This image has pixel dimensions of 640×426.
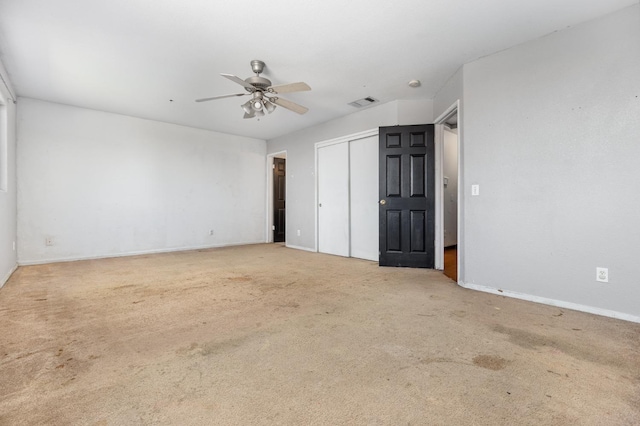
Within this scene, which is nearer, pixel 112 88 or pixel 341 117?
pixel 112 88

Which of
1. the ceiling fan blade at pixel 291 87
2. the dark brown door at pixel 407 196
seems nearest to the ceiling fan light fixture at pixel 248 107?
the ceiling fan blade at pixel 291 87

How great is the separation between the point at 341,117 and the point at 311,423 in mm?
4957

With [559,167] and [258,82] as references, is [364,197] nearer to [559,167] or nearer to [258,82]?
[258,82]

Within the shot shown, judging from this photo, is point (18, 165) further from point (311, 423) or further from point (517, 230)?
point (517, 230)

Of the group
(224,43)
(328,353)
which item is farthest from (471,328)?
(224,43)

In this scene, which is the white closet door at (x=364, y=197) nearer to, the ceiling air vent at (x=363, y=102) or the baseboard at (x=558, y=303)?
the ceiling air vent at (x=363, y=102)

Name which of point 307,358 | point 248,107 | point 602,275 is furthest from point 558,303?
point 248,107

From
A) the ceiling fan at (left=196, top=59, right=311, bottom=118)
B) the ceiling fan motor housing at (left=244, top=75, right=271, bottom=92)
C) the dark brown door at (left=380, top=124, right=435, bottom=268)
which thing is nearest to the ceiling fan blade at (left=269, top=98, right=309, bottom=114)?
the ceiling fan at (left=196, top=59, right=311, bottom=118)

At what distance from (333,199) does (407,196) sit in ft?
5.38

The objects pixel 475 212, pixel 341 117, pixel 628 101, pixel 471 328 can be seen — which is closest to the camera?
pixel 471 328

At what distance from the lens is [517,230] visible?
117 inches

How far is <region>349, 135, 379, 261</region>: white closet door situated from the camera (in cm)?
488

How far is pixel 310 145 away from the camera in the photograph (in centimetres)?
607

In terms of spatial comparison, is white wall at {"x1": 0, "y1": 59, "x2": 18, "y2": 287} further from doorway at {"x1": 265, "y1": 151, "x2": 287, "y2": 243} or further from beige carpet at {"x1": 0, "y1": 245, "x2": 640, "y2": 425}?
doorway at {"x1": 265, "y1": 151, "x2": 287, "y2": 243}
